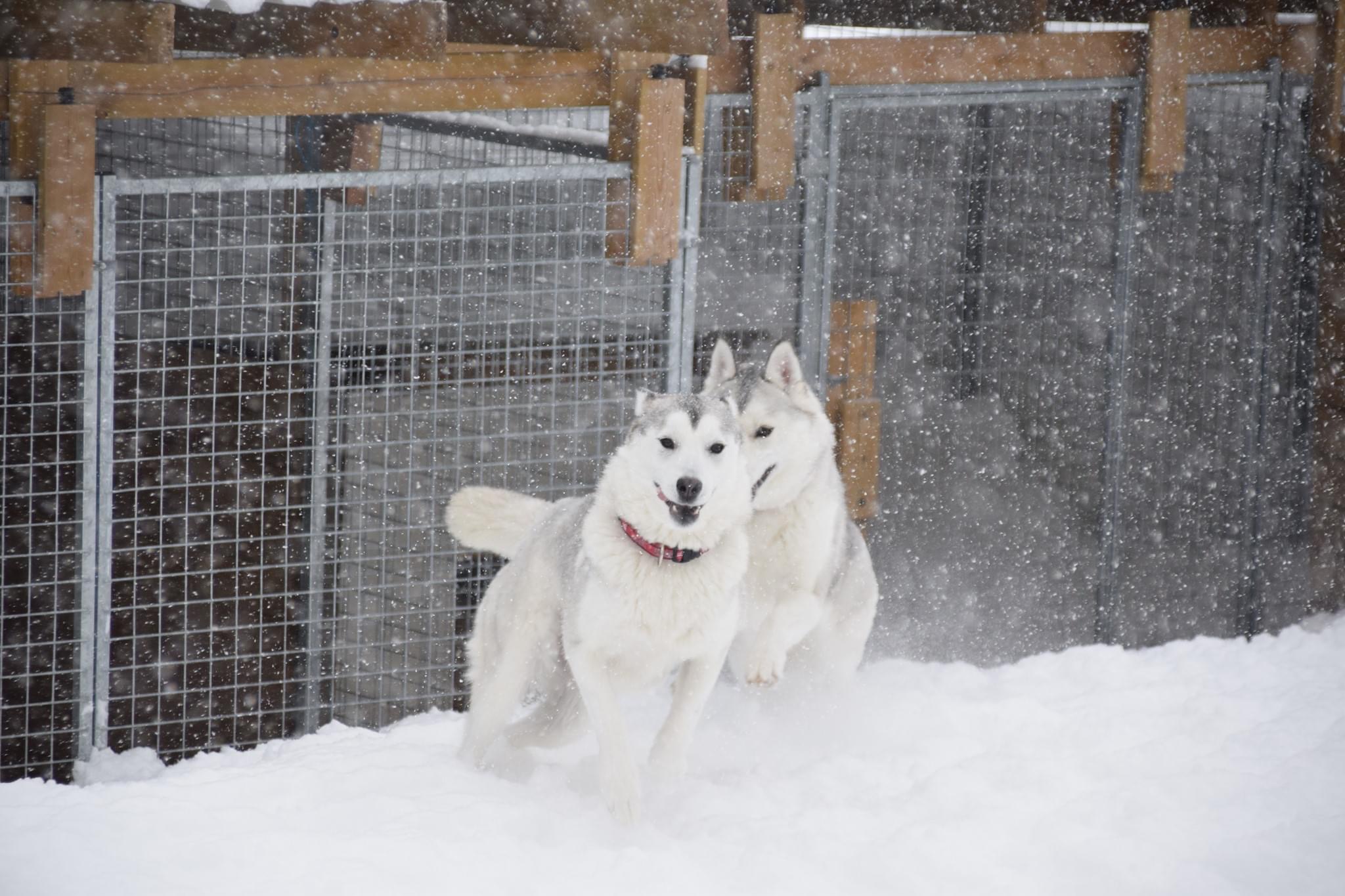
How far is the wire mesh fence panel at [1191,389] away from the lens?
6.62 m

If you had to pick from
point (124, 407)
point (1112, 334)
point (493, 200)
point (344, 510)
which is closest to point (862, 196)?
point (1112, 334)

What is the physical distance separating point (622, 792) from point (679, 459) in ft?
3.17

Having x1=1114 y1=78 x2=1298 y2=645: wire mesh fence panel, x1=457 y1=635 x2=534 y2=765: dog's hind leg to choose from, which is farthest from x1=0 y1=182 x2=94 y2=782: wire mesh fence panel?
x1=1114 y1=78 x2=1298 y2=645: wire mesh fence panel

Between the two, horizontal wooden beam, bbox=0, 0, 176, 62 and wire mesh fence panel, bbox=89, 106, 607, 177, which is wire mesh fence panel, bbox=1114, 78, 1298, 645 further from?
horizontal wooden beam, bbox=0, 0, 176, 62

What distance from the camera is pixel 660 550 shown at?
12.8ft

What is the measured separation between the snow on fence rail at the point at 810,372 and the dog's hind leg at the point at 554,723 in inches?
51.3

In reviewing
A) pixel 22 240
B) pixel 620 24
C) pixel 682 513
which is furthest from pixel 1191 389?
pixel 22 240

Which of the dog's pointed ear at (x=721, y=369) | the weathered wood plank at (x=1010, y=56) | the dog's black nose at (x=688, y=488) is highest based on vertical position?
the weathered wood plank at (x=1010, y=56)

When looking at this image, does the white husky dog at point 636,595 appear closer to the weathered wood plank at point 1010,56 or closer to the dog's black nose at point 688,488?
the dog's black nose at point 688,488

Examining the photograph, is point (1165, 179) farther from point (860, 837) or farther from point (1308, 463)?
point (860, 837)

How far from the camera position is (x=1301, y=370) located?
632cm

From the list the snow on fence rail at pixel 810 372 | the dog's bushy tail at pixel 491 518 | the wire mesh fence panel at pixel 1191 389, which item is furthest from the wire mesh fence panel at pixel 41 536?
the wire mesh fence panel at pixel 1191 389

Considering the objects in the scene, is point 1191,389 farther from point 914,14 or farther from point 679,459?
point 679,459

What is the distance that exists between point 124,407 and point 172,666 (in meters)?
1.40
